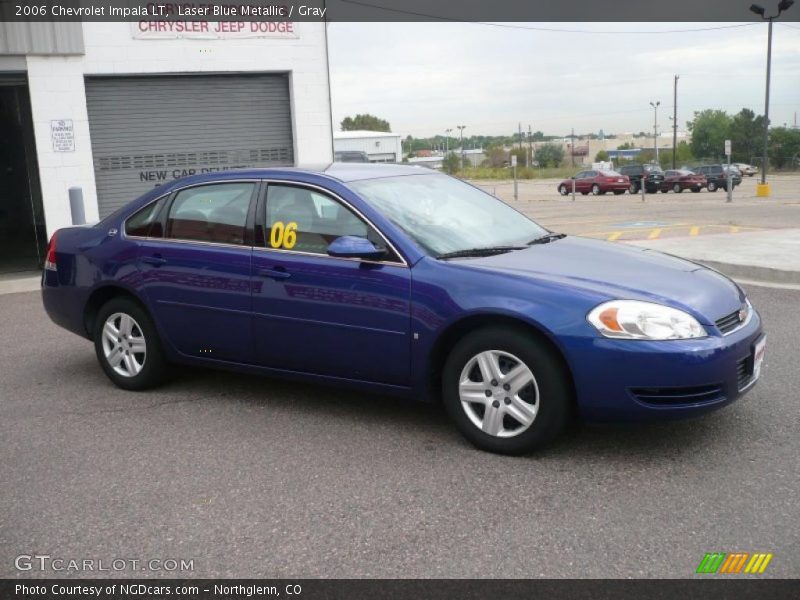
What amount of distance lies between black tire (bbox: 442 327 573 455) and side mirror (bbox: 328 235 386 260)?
0.71 metres

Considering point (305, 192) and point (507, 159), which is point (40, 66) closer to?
point (305, 192)

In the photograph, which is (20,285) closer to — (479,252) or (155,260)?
(155,260)

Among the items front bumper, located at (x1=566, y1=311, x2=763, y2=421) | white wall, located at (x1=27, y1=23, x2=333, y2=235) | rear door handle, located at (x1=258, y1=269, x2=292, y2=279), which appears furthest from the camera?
white wall, located at (x1=27, y1=23, x2=333, y2=235)

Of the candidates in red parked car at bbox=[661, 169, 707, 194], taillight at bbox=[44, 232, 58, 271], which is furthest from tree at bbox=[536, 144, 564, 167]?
taillight at bbox=[44, 232, 58, 271]

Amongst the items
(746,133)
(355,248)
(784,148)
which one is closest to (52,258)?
(355,248)

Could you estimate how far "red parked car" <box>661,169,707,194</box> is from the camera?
40156 mm

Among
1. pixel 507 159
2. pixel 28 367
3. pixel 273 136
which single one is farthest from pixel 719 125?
pixel 28 367

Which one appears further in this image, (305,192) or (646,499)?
(305,192)

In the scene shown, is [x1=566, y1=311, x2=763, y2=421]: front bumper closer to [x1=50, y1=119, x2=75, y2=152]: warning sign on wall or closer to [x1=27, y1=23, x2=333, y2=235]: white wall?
[x1=27, y1=23, x2=333, y2=235]: white wall

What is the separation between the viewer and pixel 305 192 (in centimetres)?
523

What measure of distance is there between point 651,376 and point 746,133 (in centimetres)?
10822

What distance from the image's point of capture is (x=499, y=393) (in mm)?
4383

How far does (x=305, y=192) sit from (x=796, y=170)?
73501 mm

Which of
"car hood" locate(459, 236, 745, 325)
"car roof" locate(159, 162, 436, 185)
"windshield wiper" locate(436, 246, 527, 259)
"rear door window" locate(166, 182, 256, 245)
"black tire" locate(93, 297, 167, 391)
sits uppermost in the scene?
"car roof" locate(159, 162, 436, 185)
